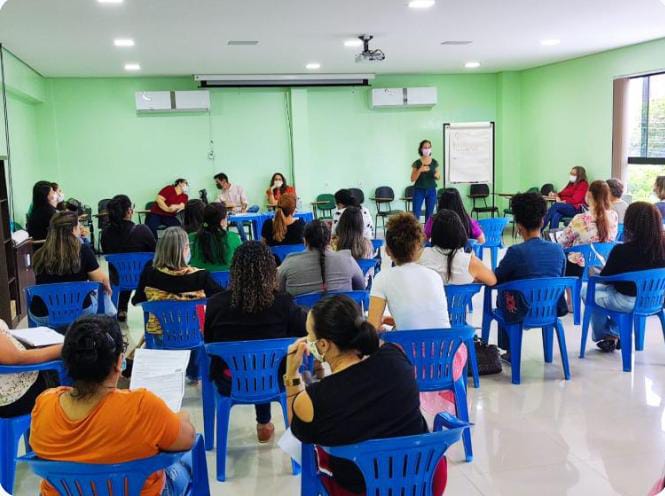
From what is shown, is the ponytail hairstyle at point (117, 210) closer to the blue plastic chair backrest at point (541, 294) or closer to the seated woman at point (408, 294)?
the seated woman at point (408, 294)

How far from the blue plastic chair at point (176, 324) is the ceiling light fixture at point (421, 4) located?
366cm

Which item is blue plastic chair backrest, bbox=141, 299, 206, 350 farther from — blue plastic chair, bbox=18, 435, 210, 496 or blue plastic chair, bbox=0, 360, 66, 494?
blue plastic chair, bbox=18, 435, 210, 496

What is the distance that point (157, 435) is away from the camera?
1.80m

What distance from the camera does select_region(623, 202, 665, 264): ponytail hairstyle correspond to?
3988mm

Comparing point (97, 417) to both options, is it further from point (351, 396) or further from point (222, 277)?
point (222, 277)

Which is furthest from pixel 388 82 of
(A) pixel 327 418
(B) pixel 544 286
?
(A) pixel 327 418

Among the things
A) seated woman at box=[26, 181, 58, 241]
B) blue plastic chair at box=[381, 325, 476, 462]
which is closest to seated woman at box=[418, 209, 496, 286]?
blue plastic chair at box=[381, 325, 476, 462]

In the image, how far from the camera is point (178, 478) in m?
2.06

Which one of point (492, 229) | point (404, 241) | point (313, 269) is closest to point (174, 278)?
point (313, 269)

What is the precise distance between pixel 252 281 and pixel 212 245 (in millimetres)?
1729

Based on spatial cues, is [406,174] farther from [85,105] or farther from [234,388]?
[234,388]

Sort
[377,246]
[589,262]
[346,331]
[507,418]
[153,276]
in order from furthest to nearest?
1. [377,246]
2. [589,262]
3. [153,276]
4. [507,418]
5. [346,331]

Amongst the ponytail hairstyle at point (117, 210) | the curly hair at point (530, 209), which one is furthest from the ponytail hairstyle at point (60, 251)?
the curly hair at point (530, 209)

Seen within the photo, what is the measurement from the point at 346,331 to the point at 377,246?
3635 millimetres
